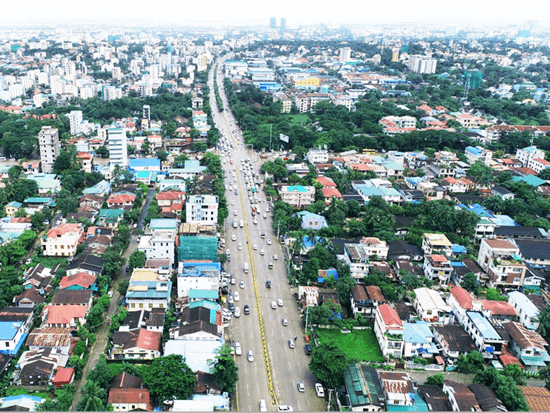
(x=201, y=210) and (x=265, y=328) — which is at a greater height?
(x=201, y=210)

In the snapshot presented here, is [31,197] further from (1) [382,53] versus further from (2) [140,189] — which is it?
(1) [382,53]

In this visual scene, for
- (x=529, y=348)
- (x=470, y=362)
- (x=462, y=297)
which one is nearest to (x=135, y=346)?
(x=470, y=362)

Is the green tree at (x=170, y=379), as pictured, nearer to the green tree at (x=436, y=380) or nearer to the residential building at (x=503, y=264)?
the green tree at (x=436, y=380)

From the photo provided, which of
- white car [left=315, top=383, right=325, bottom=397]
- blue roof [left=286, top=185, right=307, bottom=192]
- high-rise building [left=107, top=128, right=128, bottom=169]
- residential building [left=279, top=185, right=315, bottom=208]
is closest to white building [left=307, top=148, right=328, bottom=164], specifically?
blue roof [left=286, top=185, right=307, bottom=192]

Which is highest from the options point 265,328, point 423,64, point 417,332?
point 423,64

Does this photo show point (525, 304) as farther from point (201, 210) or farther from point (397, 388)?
point (201, 210)

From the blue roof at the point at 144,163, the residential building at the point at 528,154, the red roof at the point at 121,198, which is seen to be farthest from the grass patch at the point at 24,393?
the residential building at the point at 528,154
